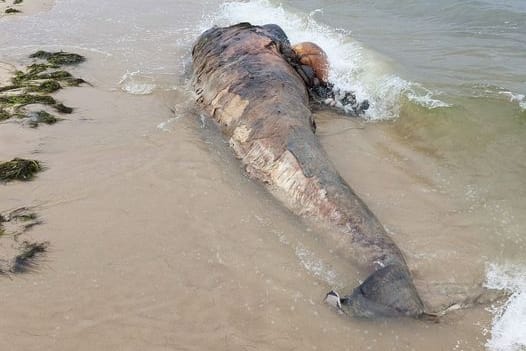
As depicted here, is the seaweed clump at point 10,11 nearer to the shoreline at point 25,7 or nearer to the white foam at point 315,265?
the shoreline at point 25,7

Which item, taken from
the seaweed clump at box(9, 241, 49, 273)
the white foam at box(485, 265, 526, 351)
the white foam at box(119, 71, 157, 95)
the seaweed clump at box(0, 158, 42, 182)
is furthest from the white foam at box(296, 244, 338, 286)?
the white foam at box(119, 71, 157, 95)

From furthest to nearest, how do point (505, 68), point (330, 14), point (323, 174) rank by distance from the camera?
point (330, 14) < point (505, 68) < point (323, 174)

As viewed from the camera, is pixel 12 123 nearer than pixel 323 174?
No

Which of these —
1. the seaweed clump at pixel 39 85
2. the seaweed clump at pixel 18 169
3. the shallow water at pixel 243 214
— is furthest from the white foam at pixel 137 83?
the seaweed clump at pixel 18 169

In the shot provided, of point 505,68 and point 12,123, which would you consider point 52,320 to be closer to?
point 12,123

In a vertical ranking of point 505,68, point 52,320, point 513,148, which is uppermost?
point 505,68

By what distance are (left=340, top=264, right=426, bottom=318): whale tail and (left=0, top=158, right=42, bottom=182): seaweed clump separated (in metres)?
3.12

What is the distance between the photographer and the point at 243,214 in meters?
4.06

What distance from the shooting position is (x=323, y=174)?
13.3 feet

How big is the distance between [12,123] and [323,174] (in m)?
3.61

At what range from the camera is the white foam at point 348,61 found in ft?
21.5

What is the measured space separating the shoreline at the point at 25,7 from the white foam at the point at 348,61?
4.31 metres

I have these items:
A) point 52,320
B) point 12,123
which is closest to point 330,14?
point 12,123

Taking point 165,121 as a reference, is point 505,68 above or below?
above
